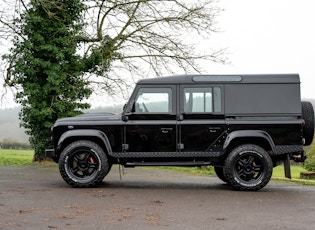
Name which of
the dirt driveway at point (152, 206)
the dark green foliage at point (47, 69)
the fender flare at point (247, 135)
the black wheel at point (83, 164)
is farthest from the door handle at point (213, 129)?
the dark green foliage at point (47, 69)

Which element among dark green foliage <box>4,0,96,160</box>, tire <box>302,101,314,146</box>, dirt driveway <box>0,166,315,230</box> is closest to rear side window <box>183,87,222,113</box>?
dirt driveway <box>0,166,315,230</box>

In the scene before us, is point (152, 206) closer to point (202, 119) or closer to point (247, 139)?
point (202, 119)

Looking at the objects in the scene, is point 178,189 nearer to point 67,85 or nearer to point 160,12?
point 67,85

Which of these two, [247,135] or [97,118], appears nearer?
[247,135]

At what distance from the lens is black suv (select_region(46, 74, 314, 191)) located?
36.5 ft

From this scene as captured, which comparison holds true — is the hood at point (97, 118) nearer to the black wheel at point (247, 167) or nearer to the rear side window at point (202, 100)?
the rear side window at point (202, 100)

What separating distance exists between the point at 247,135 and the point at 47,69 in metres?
12.4

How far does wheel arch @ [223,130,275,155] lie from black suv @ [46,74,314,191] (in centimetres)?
2

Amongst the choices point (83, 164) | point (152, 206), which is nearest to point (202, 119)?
point (83, 164)

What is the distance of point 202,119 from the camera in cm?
1121

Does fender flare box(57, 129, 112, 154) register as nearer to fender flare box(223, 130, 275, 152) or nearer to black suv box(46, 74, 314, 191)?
black suv box(46, 74, 314, 191)

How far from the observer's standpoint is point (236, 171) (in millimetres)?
11164

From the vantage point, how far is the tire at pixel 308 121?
11320 mm

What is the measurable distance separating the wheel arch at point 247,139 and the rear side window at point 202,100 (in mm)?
635
